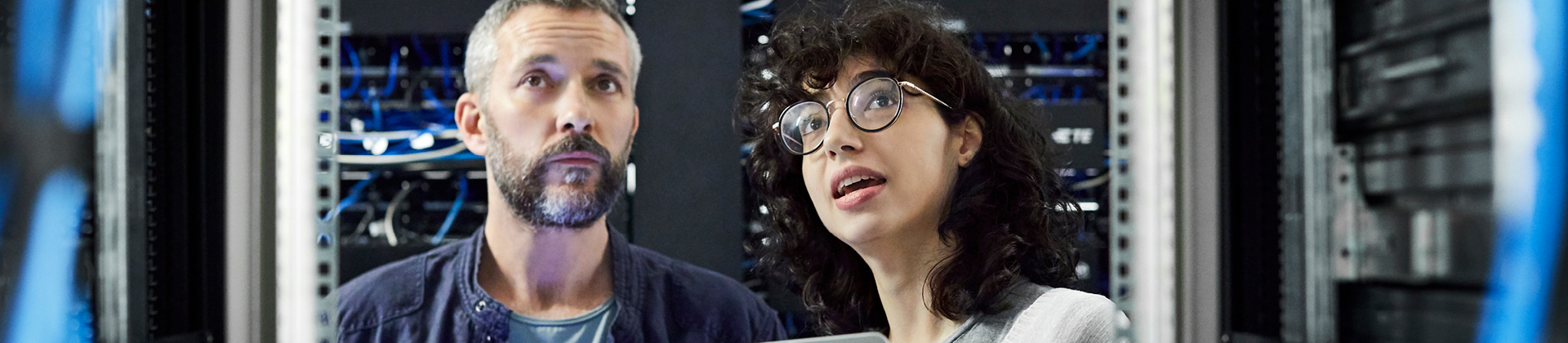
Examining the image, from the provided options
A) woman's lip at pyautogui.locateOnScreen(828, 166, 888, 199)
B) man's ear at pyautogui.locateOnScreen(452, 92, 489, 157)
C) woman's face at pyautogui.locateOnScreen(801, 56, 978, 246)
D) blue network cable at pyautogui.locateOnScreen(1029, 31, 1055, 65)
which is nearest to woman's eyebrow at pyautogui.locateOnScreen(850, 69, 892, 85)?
woman's face at pyautogui.locateOnScreen(801, 56, 978, 246)

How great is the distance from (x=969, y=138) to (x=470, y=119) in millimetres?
821

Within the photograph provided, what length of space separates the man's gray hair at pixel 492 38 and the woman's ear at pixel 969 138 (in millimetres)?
544

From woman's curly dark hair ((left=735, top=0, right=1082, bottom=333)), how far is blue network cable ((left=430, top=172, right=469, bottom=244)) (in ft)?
1.50

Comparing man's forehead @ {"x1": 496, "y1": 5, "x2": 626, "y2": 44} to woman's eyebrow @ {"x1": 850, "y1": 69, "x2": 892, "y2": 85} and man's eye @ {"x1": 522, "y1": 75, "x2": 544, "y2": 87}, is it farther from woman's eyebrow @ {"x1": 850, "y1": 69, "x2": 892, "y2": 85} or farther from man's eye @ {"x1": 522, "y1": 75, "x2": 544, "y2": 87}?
woman's eyebrow @ {"x1": 850, "y1": 69, "x2": 892, "y2": 85}

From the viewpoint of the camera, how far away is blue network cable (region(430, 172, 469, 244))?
4.79 ft

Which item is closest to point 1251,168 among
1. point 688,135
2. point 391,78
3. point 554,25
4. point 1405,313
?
point 1405,313

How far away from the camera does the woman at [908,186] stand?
4.80ft

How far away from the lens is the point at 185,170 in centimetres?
143

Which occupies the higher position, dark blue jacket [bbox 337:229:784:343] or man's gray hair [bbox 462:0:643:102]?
man's gray hair [bbox 462:0:643:102]

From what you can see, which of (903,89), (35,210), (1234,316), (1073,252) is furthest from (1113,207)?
(35,210)

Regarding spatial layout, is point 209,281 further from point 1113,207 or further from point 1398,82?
point 1398,82

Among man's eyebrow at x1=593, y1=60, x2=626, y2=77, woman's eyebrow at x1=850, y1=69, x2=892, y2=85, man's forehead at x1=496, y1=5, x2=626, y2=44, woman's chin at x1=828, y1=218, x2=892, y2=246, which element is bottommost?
woman's chin at x1=828, y1=218, x2=892, y2=246

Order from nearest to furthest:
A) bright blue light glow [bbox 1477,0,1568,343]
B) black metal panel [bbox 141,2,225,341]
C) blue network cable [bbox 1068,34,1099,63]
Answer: bright blue light glow [bbox 1477,0,1568,343], black metal panel [bbox 141,2,225,341], blue network cable [bbox 1068,34,1099,63]

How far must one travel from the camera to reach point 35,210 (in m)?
1.29
